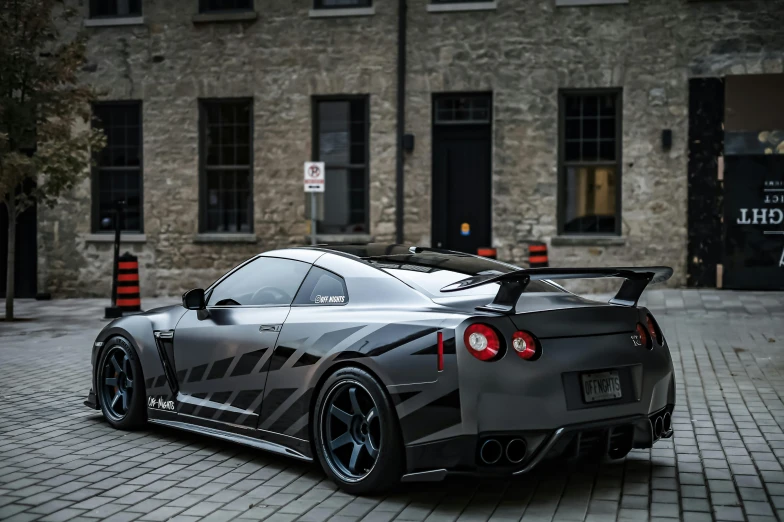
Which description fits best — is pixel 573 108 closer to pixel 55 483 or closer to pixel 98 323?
pixel 98 323

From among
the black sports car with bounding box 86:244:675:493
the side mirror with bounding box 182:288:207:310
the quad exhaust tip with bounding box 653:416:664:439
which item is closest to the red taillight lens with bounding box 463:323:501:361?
the black sports car with bounding box 86:244:675:493

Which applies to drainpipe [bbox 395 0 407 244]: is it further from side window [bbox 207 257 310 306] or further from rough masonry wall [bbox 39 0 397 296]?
side window [bbox 207 257 310 306]

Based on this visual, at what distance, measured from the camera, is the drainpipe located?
740 inches

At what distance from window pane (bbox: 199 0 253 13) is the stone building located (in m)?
0.04

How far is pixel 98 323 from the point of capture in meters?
15.7

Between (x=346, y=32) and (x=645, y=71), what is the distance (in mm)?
5414

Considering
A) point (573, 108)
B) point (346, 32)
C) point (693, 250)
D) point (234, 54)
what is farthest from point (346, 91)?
point (693, 250)

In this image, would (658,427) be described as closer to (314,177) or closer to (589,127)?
(314,177)

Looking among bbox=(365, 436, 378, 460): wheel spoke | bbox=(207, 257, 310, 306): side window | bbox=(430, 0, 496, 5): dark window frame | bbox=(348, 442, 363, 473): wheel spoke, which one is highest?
bbox=(430, 0, 496, 5): dark window frame

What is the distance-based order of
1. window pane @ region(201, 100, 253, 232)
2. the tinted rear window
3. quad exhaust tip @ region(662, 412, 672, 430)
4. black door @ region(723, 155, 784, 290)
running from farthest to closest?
window pane @ region(201, 100, 253, 232) < black door @ region(723, 155, 784, 290) < quad exhaust tip @ region(662, 412, 672, 430) < the tinted rear window

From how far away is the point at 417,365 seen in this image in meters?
5.32

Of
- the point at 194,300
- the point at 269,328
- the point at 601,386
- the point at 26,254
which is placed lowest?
the point at 601,386

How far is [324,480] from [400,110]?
1352 cm

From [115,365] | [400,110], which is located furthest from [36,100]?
[115,365]
